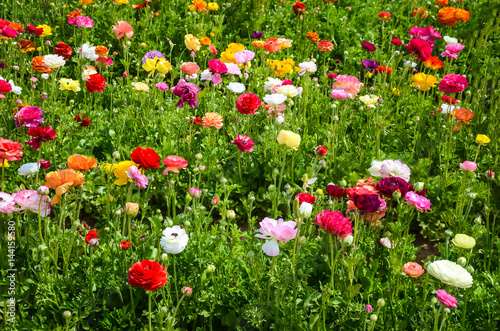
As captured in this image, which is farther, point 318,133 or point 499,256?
point 318,133

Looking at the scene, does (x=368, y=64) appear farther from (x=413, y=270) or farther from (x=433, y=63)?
(x=413, y=270)

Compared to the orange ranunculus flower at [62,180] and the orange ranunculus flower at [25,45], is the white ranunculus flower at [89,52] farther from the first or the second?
the orange ranunculus flower at [62,180]

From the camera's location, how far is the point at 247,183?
297 centimetres

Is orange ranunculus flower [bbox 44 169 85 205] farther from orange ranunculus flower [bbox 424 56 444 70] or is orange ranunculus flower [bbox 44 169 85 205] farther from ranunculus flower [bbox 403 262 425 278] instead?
orange ranunculus flower [bbox 424 56 444 70]

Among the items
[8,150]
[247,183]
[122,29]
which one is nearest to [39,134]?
[8,150]

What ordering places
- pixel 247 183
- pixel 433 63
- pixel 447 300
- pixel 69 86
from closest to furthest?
pixel 447 300
pixel 247 183
pixel 69 86
pixel 433 63

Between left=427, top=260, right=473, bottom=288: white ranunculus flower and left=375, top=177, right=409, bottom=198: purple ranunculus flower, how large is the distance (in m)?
0.38

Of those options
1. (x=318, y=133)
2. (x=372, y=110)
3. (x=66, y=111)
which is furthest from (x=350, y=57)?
(x=66, y=111)

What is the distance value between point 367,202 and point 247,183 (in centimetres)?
127

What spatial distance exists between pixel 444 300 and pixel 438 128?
6.43ft

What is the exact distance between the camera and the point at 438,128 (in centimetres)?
320

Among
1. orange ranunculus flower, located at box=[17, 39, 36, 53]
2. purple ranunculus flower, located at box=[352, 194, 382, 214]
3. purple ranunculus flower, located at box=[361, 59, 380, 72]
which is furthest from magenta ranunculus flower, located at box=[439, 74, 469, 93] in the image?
orange ranunculus flower, located at box=[17, 39, 36, 53]

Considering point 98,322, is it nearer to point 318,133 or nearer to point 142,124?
point 142,124

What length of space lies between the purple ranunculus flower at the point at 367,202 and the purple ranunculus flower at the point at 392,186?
3.8 inches
